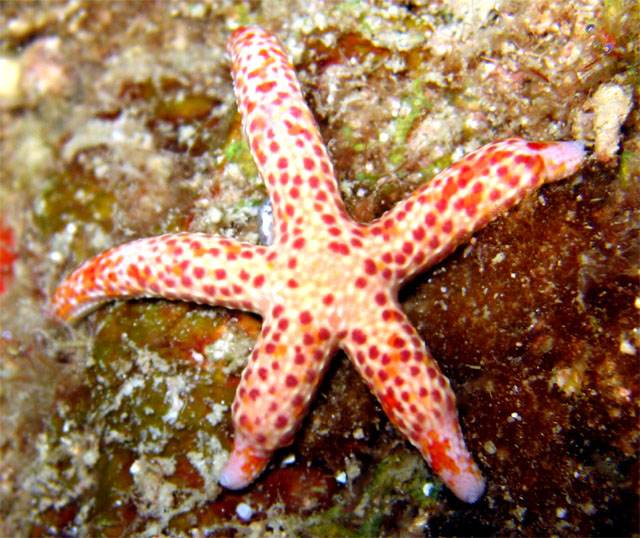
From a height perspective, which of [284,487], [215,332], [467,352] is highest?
[215,332]

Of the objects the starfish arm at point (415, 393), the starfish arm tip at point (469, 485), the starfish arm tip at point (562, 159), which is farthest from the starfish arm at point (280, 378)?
the starfish arm tip at point (562, 159)

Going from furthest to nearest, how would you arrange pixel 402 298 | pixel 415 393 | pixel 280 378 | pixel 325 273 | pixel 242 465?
pixel 402 298 < pixel 242 465 < pixel 325 273 < pixel 280 378 < pixel 415 393

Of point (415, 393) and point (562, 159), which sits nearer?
point (415, 393)

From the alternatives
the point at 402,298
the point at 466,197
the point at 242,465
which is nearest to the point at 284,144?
the point at 466,197

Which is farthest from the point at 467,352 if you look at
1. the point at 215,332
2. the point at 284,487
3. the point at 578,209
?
the point at 215,332

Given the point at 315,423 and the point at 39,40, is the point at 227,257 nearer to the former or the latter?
the point at 315,423

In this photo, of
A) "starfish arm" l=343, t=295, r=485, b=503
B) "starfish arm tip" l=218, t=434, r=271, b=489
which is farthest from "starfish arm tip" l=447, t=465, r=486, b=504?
"starfish arm tip" l=218, t=434, r=271, b=489

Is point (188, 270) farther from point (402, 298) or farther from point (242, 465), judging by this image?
point (402, 298)

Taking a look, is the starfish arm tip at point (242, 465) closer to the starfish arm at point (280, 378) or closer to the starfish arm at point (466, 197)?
the starfish arm at point (280, 378)
